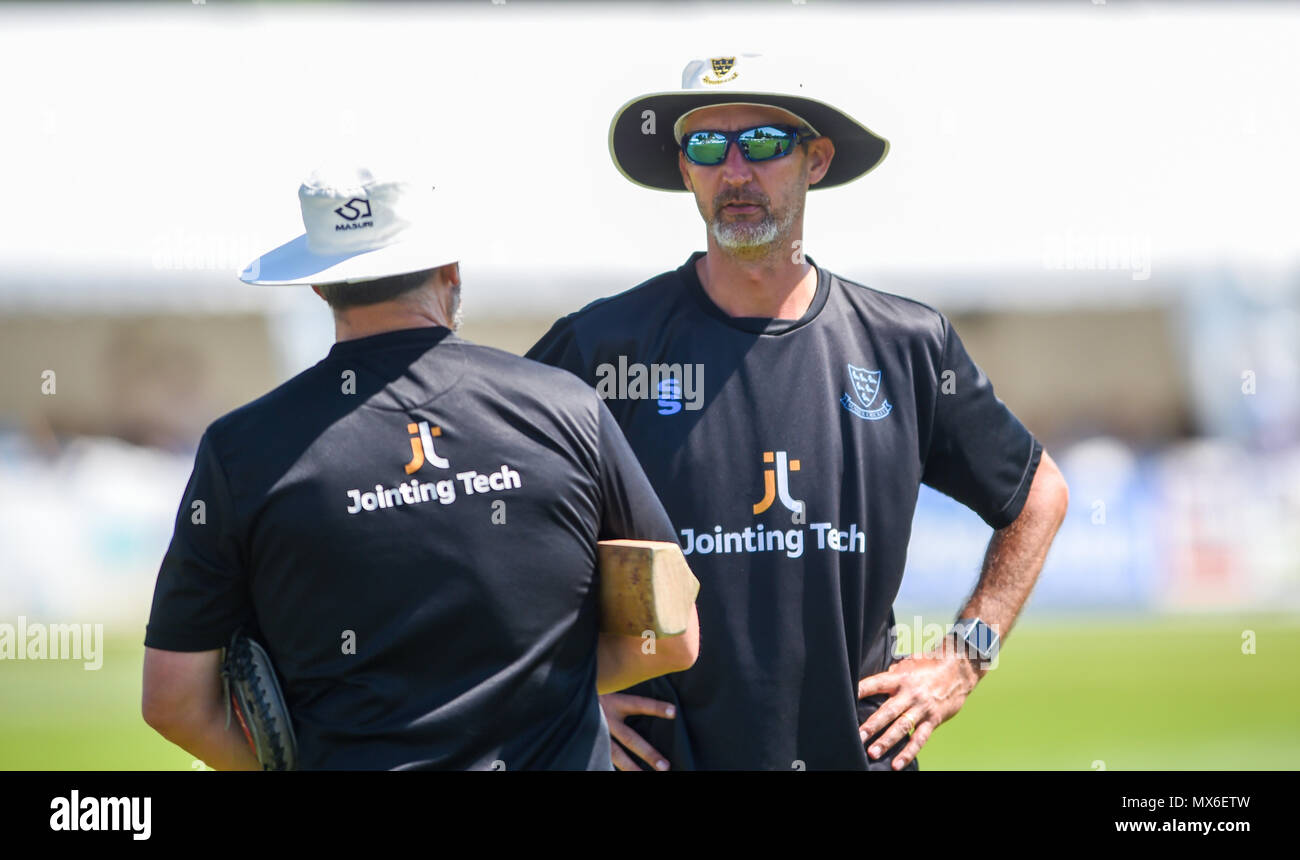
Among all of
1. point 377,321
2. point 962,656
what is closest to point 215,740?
point 377,321

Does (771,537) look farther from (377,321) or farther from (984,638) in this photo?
(377,321)

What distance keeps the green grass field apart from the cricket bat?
6.22 m

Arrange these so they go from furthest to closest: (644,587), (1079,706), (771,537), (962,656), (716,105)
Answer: (1079,706) → (962,656) → (716,105) → (771,537) → (644,587)

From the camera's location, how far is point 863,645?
3.80 metres

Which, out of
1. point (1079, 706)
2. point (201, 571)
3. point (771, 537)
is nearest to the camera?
point (201, 571)

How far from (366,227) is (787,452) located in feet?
→ 4.64

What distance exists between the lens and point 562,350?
395 centimetres

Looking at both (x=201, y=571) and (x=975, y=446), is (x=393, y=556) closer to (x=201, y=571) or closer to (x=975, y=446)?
(x=201, y=571)

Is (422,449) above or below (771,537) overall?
above

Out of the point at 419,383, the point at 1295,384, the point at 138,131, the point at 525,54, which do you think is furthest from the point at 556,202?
the point at 419,383

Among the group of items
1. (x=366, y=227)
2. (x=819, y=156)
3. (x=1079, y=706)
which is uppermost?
(x=819, y=156)

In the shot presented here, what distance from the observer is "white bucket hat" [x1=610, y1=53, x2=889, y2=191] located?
3922 millimetres

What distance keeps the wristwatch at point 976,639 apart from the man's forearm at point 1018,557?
0.02 metres

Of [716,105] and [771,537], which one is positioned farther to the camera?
[716,105]
